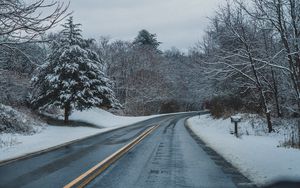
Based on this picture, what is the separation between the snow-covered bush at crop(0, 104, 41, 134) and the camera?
21036 mm

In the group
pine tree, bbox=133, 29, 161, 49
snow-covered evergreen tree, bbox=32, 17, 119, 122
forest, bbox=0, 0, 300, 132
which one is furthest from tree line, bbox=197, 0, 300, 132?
pine tree, bbox=133, 29, 161, 49

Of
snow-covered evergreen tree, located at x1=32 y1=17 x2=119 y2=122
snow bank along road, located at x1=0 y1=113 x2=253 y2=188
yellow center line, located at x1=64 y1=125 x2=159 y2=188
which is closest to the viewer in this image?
yellow center line, located at x1=64 y1=125 x2=159 y2=188

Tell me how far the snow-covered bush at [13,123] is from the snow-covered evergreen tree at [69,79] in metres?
6.05

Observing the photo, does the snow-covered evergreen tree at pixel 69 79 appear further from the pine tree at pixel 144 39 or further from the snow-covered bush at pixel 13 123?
the pine tree at pixel 144 39

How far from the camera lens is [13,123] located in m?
21.8

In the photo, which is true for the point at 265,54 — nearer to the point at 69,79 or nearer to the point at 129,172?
the point at 129,172

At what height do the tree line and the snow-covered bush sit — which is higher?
the tree line

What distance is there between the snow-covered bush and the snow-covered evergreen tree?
605cm

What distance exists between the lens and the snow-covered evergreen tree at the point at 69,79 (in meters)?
29.6

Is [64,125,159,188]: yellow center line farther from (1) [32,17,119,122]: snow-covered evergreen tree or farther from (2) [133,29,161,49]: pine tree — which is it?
(2) [133,29,161,49]: pine tree

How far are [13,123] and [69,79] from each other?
8.99 metres

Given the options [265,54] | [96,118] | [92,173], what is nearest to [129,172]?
[92,173]

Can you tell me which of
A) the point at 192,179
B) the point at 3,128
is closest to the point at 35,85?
the point at 3,128

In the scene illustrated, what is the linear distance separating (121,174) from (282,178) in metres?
3.41
